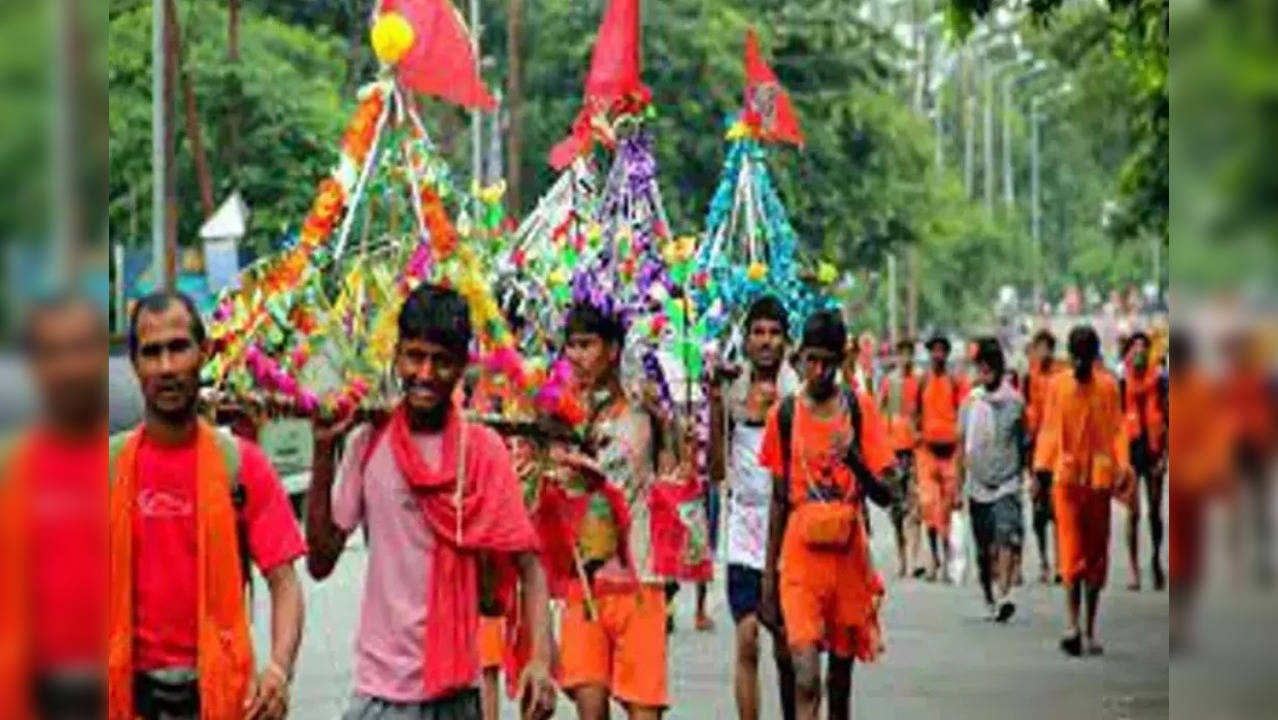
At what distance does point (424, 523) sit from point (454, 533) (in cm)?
7

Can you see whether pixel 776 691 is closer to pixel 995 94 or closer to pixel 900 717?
pixel 900 717

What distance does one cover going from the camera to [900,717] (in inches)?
476

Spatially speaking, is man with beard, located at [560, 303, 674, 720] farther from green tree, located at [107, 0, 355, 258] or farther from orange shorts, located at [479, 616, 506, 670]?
green tree, located at [107, 0, 355, 258]

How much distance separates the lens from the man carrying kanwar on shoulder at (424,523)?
5.43m

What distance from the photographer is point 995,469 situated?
17.3 meters

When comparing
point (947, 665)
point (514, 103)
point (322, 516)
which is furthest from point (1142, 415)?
point (514, 103)

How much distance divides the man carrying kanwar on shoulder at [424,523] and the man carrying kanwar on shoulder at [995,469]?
470 inches

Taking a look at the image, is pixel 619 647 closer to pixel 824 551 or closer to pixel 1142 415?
pixel 824 551

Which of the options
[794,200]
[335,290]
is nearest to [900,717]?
[335,290]

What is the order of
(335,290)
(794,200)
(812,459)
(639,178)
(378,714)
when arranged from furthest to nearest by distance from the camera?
(794,200) → (639,178) → (812,459) → (335,290) → (378,714)

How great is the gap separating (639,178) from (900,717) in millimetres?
5902

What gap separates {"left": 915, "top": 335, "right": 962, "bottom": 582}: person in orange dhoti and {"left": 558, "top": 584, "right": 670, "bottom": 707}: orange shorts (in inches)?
454

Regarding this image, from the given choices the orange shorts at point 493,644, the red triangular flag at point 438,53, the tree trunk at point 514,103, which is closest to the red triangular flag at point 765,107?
the red triangular flag at point 438,53

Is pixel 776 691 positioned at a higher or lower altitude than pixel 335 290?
lower
